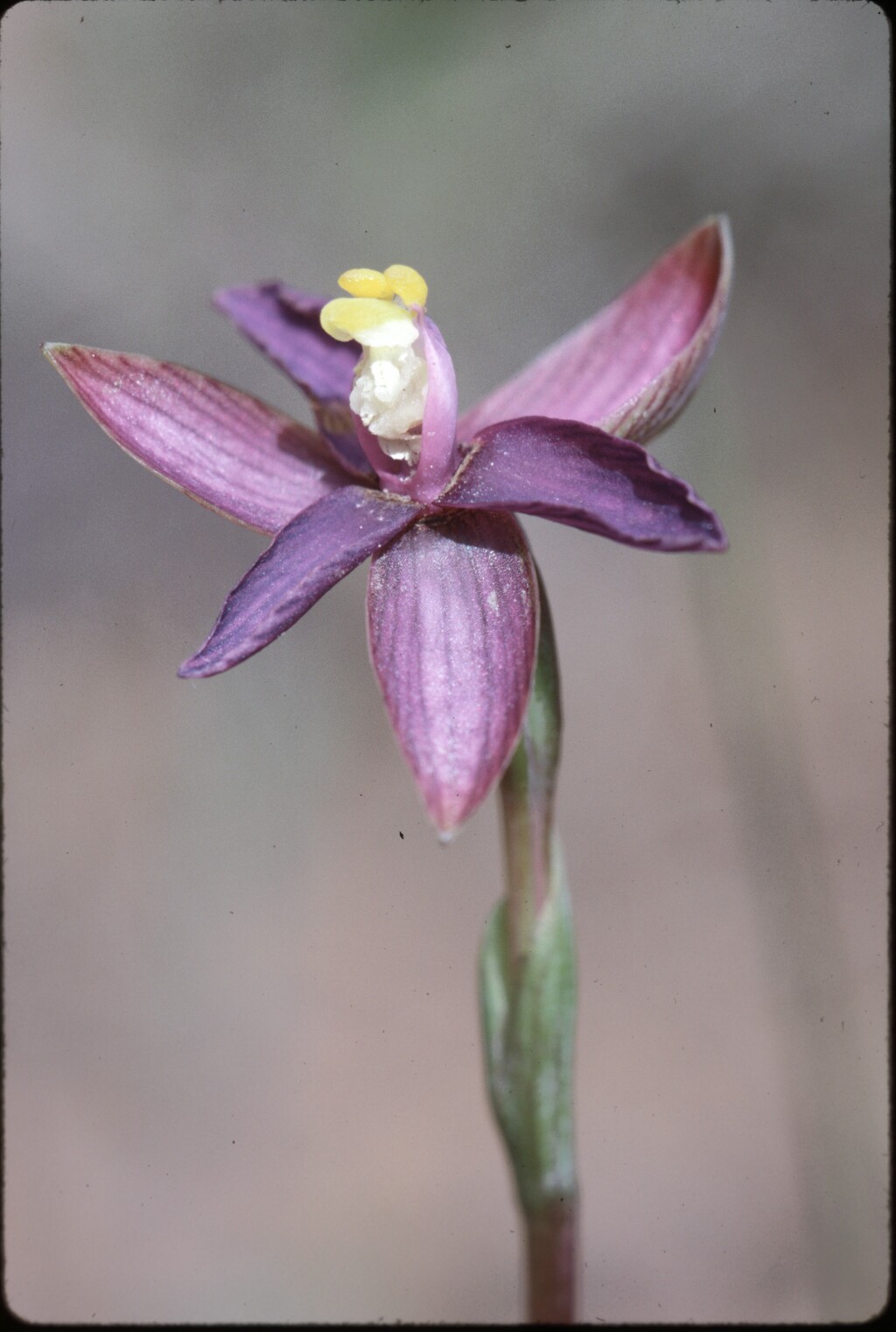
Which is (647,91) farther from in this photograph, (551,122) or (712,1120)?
(712,1120)

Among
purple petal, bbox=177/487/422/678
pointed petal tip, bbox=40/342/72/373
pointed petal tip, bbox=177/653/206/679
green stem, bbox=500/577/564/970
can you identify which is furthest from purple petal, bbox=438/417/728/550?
pointed petal tip, bbox=40/342/72/373

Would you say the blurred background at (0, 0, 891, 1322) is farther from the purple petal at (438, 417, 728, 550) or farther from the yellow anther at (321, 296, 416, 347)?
the yellow anther at (321, 296, 416, 347)

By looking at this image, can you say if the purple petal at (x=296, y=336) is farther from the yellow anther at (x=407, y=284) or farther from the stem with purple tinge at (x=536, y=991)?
the stem with purple tinge at (x=536, y=991)

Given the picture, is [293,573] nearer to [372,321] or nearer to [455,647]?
[455,647]

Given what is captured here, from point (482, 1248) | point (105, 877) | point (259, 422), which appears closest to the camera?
point (259, 422)

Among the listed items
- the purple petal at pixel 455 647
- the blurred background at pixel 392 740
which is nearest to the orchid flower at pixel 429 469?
the purple petal at pixel 455 647

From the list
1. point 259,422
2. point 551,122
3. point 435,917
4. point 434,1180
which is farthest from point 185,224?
point 434,1180

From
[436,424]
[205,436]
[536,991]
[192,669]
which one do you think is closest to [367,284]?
[436,424]
